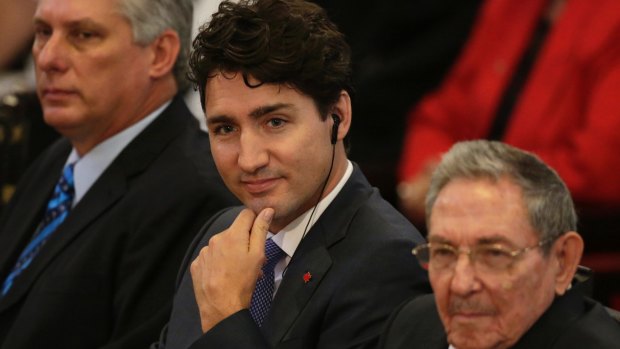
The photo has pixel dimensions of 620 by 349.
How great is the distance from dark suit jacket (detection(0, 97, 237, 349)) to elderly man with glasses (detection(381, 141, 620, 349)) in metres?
1.12

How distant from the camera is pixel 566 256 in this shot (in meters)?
2.58

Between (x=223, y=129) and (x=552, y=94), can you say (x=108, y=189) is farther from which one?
(x=552, y=94)

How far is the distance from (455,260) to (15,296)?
156 centimetres

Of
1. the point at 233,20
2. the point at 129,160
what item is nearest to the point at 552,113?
the point at 129,160

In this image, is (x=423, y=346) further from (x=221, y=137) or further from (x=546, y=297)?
(x=221, y=137)

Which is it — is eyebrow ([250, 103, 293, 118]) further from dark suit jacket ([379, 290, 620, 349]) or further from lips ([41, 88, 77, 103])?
lips ([41, 88, 77, 103])

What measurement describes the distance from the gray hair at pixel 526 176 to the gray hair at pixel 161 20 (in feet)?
4.56

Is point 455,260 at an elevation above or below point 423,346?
above

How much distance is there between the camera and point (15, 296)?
3709 millimetres

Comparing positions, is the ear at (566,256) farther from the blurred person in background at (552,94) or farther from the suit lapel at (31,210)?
the suit lapel at (31,210)

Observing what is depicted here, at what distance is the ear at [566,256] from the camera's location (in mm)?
2570

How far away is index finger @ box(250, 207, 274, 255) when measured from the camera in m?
2.94

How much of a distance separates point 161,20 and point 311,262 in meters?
1.24

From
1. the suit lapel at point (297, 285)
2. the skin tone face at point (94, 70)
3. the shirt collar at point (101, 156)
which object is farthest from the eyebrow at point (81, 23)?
the suit lapel at point (297, 285)
